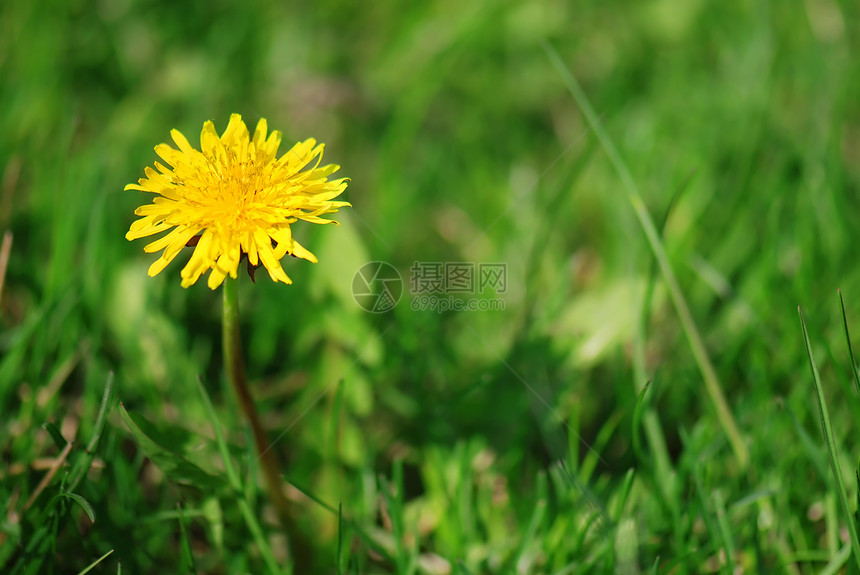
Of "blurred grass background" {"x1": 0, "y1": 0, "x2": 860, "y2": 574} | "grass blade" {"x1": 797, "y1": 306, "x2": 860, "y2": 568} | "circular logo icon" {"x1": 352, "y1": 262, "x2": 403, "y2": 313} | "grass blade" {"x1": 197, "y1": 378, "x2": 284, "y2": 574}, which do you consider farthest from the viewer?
"circular logo icon" {"x1": 352, "y1": 262, "x2": 403, "y2": 313}

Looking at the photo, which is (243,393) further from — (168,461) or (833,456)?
(833,456)

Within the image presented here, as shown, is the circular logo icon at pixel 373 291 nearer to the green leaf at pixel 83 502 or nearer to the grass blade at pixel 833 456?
the green leaf at pixel 83 502

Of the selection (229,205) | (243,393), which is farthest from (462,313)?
(229,205)

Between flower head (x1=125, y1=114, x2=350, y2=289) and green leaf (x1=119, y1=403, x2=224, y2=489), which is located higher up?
flower head (x1=125, y1=114, x2=350, y2=289)

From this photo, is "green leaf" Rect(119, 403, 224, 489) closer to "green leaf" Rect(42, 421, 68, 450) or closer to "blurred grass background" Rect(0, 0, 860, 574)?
"blurred grass background" Rect(0, 0, 860, 574)

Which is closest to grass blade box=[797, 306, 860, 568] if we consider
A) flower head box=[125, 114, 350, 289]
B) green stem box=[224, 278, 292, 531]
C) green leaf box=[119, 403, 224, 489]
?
flower head box=[125, 114, 350, 289]

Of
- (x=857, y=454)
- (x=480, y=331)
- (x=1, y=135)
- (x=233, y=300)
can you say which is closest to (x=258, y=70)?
(x=1, y=135)
